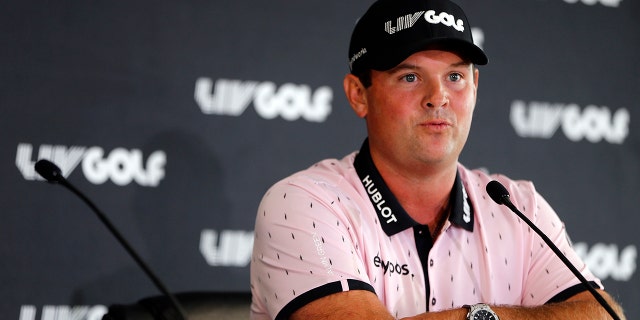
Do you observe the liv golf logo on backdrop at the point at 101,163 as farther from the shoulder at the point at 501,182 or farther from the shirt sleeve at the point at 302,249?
the shoulder at the point at 501,182

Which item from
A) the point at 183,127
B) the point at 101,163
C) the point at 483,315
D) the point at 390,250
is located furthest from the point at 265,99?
the point at 483,315

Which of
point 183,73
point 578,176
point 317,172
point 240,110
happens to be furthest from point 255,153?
point 578,176

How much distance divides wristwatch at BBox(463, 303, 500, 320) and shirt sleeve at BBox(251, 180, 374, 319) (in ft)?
0.70

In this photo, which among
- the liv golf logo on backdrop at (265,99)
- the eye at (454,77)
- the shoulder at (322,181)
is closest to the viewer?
the shoulder at (322,181)

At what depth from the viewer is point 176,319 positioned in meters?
1.76

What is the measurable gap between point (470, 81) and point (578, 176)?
1.42m

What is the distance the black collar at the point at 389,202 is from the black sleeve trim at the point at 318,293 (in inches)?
9.7

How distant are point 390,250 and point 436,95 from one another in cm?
38

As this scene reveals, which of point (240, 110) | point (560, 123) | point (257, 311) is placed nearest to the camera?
point (257, 311)

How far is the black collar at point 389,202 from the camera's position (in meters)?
1.91

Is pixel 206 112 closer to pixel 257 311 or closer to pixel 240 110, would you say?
pixel 240 110

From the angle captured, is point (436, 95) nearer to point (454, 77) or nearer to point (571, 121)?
point (454, 77)

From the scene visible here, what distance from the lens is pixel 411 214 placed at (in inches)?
79.8

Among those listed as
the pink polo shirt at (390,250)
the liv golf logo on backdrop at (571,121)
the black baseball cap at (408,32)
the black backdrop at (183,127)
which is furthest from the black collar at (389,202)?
the liv golf logo on backdrop at (571,121)
